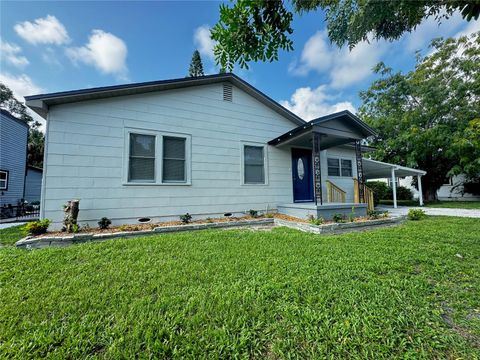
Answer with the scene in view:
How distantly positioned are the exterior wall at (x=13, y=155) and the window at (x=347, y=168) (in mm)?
17406

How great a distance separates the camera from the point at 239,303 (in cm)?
209

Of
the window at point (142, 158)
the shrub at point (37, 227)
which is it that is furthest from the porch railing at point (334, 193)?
the shrub at point (37, 227)

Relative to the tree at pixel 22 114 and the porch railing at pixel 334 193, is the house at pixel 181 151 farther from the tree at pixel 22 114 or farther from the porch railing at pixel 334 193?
the tree at pixel 22 114

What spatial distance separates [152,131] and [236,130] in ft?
9.39

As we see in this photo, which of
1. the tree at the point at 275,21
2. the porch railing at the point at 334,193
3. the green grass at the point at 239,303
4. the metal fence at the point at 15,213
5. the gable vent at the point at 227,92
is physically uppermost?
the gable vent at the point at 227,92

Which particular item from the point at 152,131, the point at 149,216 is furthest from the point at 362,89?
the point at 149,216

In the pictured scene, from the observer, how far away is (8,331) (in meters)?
1.72

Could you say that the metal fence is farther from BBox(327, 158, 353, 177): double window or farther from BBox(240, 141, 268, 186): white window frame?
BBox(327, 158, 353, 177): double window

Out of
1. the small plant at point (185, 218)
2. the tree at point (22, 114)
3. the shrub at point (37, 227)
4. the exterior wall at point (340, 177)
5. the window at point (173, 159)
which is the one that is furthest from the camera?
the tree at point (22, 114)

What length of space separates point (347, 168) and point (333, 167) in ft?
3.27

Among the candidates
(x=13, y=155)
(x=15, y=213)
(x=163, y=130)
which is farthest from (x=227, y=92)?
(x=13, y=155)

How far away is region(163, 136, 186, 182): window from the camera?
603 centimetres

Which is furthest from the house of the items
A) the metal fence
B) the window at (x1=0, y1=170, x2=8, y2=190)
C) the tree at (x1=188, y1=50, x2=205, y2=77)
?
the tree at (x1=188, y1=50, x2=205, y2=77)

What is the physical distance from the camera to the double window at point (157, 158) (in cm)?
564
